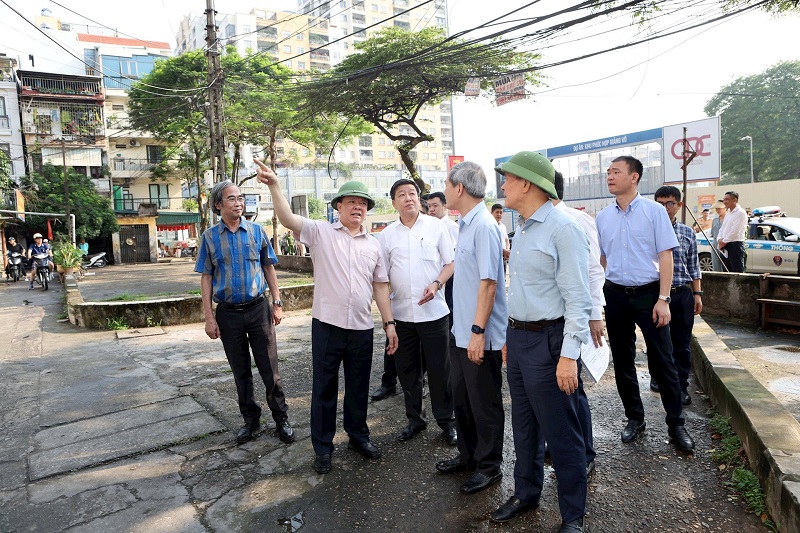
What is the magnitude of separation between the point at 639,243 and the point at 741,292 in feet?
17.3

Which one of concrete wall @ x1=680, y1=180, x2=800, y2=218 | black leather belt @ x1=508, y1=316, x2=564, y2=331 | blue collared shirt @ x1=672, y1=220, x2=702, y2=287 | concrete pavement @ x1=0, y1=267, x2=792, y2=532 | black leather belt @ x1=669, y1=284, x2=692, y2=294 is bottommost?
concrete pavement @ x1=0, y1=267, x2=792, y2=532

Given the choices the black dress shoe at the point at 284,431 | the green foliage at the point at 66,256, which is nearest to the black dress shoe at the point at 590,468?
the black dress shoe at the point at 284,431

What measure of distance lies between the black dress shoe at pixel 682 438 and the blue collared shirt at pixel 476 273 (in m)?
1.48

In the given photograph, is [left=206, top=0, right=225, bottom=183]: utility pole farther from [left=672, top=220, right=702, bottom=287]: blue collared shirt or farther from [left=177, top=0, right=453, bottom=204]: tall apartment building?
[left=177, top=0, right=453, bottom=204]: tall apartment building

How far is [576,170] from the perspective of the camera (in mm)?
27219

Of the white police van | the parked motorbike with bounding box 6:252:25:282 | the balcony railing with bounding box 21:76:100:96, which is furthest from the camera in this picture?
the balcony railing with bounding box 21:76:100:96

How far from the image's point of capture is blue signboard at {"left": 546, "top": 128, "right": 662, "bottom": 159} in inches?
916

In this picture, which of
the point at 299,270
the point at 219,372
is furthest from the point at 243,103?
the point at 219,372

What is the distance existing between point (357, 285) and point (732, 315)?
6790mm

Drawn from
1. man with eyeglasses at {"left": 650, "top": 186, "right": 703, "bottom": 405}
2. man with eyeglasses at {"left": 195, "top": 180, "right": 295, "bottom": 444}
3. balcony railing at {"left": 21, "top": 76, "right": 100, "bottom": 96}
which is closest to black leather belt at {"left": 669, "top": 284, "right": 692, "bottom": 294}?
man with eyeglasses at {"left": 650, "top": 186, "right": 703, "bottom": 405}

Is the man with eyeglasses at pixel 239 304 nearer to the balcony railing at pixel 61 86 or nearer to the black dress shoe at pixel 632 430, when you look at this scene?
the black dress shoe at pixel 632 430

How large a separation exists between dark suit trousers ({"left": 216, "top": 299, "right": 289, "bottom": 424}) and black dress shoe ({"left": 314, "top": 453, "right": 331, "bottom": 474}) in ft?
2.20

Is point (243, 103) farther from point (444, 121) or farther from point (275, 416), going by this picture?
point (444, 121)

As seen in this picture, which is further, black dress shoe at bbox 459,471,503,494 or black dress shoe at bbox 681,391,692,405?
black dress shoe at bbox 681,391,692,405
